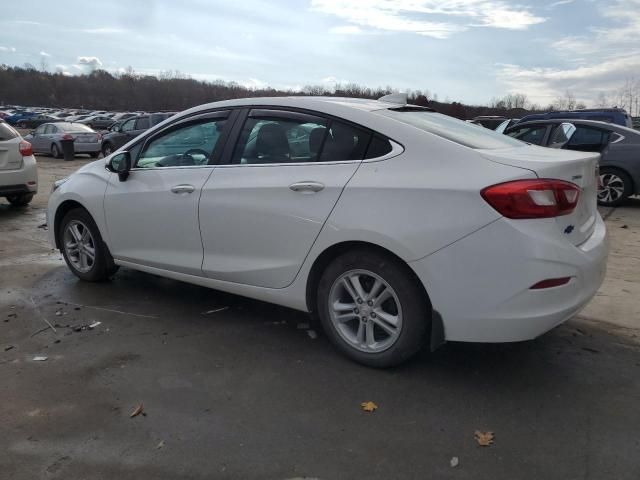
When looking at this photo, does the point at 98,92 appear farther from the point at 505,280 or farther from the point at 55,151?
the point at 505,280

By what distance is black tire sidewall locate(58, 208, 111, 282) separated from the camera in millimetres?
5066

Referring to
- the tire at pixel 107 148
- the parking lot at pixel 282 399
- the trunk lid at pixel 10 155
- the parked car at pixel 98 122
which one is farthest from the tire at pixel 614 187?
the parked car at pixel 98 122

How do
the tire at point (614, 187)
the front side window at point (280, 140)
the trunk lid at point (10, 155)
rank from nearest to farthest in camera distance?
the front side window at point (280, 140) → the trunk lid at point (10, 155) → the tire at point (614, 187)

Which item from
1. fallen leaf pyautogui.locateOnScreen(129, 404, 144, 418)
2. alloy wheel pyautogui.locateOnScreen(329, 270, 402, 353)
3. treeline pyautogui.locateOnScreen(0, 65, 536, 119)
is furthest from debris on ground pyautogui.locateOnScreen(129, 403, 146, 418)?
treeline pyautogui.locateOnScreen(0, 65, 536, 119)

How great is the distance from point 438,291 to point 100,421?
1.94 m

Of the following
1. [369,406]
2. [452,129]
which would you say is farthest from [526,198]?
[369,406]

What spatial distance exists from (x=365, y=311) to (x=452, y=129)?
1.35 metres

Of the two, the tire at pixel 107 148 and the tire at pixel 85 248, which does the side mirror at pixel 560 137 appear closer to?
the tire at pixel 85 248

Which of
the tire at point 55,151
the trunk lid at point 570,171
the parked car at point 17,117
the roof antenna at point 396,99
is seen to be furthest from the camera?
the parked car at point 17,117

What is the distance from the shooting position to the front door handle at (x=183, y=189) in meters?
4.13

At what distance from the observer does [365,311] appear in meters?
3.44

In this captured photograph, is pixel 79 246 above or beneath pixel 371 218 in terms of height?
beneath

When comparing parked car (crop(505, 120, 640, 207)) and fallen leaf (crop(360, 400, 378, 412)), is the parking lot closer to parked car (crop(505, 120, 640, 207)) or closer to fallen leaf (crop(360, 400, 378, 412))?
fallen leaf (crop(360, 400, 378, 412))

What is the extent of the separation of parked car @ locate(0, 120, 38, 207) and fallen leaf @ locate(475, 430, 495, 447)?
8.27m
